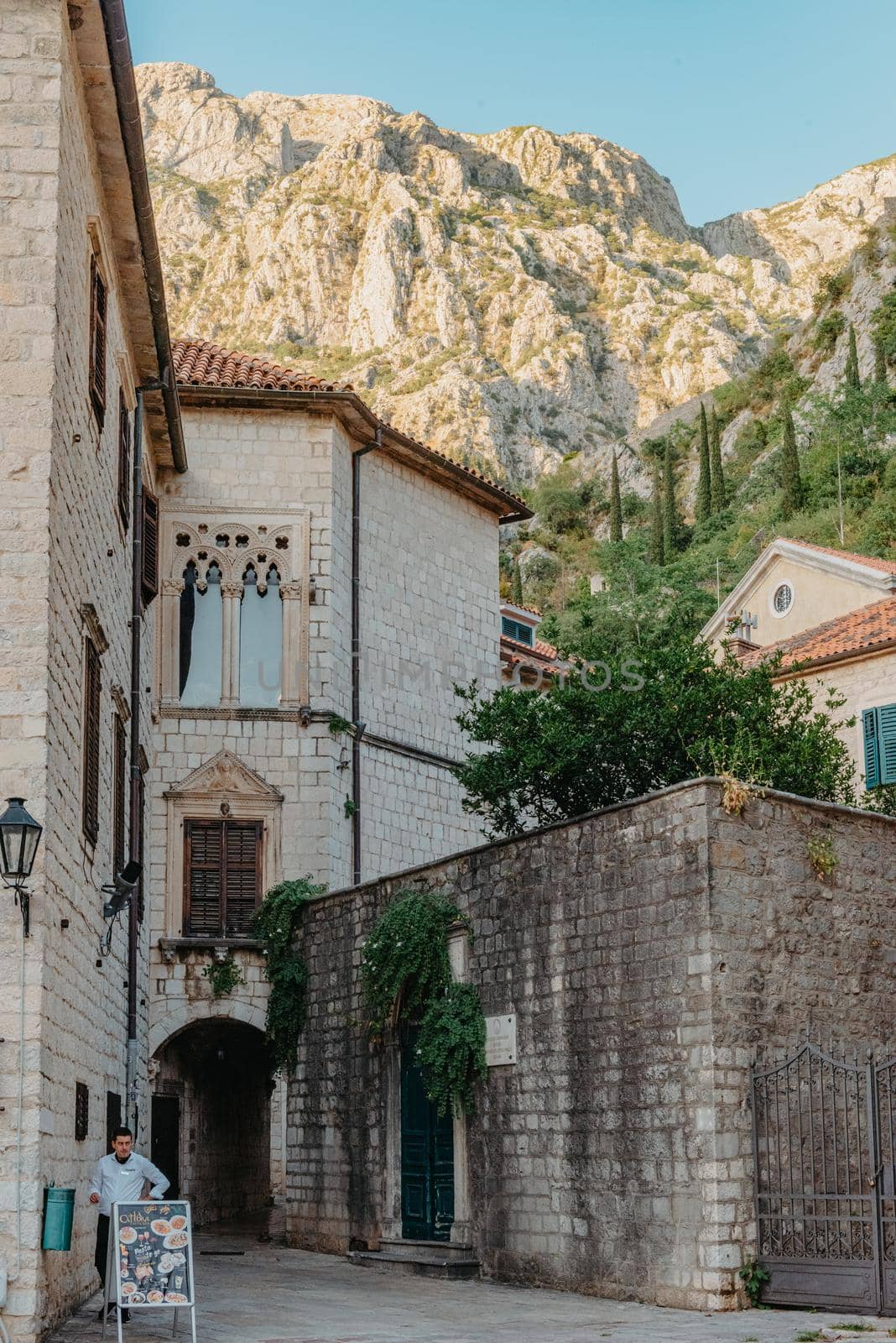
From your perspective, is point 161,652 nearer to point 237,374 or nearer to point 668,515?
point 237,374

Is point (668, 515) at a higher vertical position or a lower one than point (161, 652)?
higher

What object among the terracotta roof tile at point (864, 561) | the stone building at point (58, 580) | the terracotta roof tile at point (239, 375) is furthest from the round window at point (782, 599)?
the stone building at point (58, 580)

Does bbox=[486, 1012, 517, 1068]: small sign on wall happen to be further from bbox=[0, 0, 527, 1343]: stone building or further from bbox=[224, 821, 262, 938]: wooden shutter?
bbox=[224, 821, 262, 938]: wooden shutter

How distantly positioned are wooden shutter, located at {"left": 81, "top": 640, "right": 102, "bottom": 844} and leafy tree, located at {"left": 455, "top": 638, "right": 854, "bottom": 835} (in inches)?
360

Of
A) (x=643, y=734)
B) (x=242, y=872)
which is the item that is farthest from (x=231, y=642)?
(x=643, y=734)

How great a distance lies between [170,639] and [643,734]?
23.9ft

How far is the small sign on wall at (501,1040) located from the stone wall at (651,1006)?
100mm

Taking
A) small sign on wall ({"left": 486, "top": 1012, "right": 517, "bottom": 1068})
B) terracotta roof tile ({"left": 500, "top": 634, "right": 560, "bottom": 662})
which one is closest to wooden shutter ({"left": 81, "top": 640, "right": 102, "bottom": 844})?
small sign on wall ({"left": 486, "top": 1012, "right": 517, "bottom": 1068})

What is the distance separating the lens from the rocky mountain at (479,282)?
129750 mm

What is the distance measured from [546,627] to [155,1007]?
33.3 m

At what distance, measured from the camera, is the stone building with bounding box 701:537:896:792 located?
2738 cm

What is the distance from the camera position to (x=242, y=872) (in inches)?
917

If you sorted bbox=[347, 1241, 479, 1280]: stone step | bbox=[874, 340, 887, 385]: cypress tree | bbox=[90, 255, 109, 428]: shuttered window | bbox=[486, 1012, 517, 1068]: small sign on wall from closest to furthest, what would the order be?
1. bbox=[90, 255, 109, 428]: shuttered window
2. bbox=[486, 1012, 517, 1068]: small sign on wall
3. bbox=[347, 1241, 479, 1280]: stone step
4. bbox=[874, 340, 887, 385]: cypress tree

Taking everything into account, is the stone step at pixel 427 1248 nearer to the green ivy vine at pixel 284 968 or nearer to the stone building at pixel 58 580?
the green ivy vine at pixel 284 968
